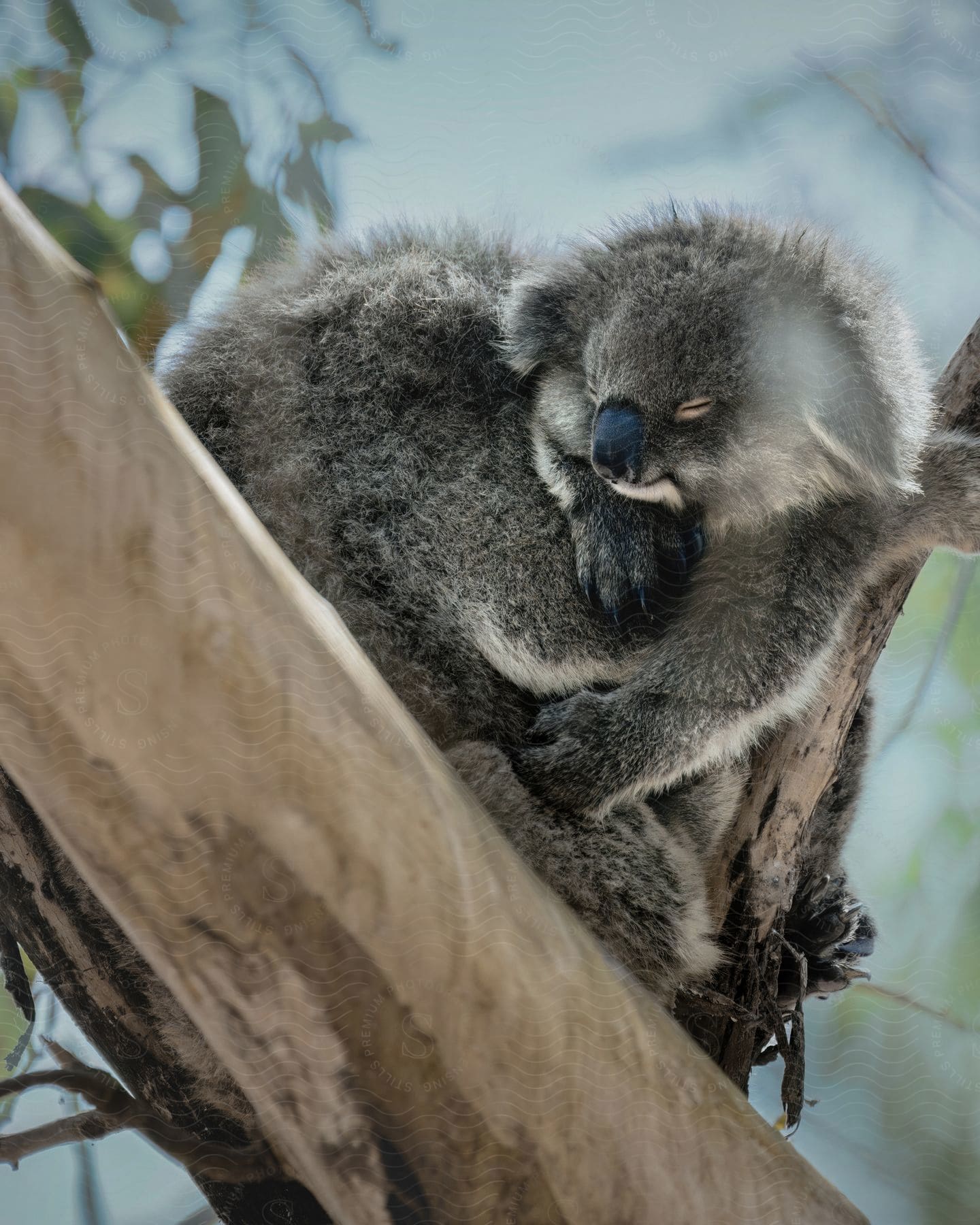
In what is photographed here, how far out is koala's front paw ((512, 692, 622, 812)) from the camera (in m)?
1.36

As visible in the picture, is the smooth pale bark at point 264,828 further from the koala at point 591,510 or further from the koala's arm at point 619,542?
the koala's arm at point 619,542

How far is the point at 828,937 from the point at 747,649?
56cm

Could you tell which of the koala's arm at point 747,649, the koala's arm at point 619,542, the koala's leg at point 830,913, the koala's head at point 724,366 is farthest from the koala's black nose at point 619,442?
the koala's leg at point 830,913

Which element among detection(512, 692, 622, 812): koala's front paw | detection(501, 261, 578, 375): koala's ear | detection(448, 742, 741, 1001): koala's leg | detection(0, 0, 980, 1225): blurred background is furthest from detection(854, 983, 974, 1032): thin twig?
detection(501, 261, 578, 375): koala's ear

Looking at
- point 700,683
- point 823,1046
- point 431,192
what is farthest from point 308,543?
point 823,1046

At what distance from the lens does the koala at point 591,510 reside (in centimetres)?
129

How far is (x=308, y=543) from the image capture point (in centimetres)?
135

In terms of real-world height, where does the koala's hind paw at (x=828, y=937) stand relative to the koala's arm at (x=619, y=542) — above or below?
below

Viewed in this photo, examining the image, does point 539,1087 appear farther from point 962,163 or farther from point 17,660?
point 962,163

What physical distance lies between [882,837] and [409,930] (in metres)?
1.00

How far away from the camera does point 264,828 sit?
872 millimetres

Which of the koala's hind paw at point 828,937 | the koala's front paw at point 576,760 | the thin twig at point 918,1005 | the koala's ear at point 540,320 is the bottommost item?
the thin twig at point 918,1005

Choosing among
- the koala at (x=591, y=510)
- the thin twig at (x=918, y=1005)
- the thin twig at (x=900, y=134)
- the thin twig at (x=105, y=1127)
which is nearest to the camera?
the thin twig at (x=105, y=1127)

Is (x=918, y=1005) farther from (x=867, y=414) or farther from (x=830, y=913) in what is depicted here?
(x=867, y=414)
